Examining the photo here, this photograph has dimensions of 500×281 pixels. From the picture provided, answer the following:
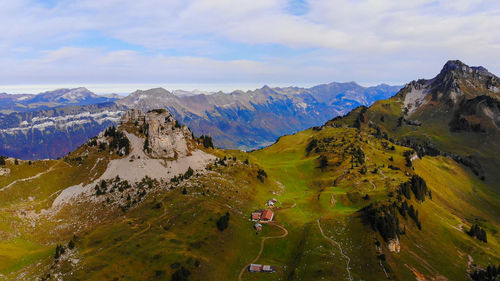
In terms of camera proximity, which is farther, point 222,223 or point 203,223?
point 203,223

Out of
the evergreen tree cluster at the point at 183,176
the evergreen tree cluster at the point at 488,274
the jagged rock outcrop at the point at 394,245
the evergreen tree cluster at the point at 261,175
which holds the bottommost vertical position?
the evergreen tree cluster at the point at 488,274

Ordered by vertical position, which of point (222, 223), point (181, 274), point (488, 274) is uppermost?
point (222, 223)

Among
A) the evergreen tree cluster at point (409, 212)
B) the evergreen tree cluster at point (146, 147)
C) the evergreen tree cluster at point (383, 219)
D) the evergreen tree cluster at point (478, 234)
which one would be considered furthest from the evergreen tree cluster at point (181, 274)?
the evergreen tree cluster at point (478, 234)

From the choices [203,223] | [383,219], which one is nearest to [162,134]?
[203,223]

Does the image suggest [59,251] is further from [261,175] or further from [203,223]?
[261,175]

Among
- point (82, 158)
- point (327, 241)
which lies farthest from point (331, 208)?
point (82, 158)

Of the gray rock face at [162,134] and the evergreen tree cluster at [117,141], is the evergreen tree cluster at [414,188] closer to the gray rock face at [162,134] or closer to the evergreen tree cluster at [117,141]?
the gray rock face at [162,134]

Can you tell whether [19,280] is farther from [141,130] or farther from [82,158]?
[141,130]
